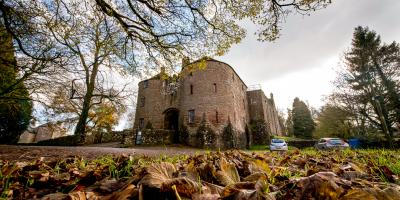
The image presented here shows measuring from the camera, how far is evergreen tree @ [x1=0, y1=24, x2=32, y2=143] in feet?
30.6

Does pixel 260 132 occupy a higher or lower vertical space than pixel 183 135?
higher

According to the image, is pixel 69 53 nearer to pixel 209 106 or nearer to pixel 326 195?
pixel 326 195

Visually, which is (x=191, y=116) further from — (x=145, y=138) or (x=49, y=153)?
(x=49, y=153)

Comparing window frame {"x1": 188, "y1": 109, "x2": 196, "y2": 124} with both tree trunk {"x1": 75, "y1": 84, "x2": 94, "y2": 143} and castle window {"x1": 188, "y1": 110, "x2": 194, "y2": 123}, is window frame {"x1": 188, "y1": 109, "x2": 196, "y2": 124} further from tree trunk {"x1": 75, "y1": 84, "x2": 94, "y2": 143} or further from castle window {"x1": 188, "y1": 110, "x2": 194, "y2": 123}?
tree trunk {"x1": 75, "y1": 84, "x2": 94, "y2": 143}

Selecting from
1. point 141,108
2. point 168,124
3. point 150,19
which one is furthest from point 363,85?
point 141,108

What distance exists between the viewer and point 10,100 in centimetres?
1171

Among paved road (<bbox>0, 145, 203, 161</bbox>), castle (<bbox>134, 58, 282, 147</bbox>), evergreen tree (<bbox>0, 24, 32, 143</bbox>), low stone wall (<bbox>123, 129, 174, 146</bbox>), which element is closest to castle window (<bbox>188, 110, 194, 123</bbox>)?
castle (<bbox>134, 58, 282, 147</bbox>)

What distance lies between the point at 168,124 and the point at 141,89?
26.0 feet

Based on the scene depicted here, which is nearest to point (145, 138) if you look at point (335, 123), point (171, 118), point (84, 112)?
point (84, 112)

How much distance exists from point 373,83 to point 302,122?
19.8 meters

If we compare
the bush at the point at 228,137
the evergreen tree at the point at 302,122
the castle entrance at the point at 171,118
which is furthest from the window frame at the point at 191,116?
the evergreen tree at the point at 302,122

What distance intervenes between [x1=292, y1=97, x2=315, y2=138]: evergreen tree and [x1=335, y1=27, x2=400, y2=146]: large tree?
684 inches

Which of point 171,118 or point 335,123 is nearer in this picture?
point 171,118

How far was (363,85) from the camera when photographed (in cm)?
2448
